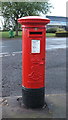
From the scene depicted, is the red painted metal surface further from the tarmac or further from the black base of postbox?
the tarmac

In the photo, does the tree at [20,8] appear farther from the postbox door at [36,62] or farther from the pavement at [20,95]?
the postbox door at [36,62]

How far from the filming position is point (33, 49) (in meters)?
3.64

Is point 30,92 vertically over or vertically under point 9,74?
over

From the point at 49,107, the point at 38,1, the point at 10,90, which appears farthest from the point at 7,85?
the point at 38,1

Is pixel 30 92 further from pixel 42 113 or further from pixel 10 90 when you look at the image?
pixel 10 90

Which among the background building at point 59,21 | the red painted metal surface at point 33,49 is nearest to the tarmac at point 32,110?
the red painted metal surface at point 33,49

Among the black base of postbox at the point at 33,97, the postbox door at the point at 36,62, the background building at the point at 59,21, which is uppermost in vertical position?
the postbox door at the point at 36,62

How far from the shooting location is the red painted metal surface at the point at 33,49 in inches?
140

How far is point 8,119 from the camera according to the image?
3.44 m

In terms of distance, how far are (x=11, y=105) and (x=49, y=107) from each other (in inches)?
27.4

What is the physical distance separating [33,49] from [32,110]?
1064 mm

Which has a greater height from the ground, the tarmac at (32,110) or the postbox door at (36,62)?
the postbox door at (36,62)

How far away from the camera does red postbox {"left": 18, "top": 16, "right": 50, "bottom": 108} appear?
357 centimetres

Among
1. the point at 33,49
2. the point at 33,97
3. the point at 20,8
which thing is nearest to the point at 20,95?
the point at 33,97
